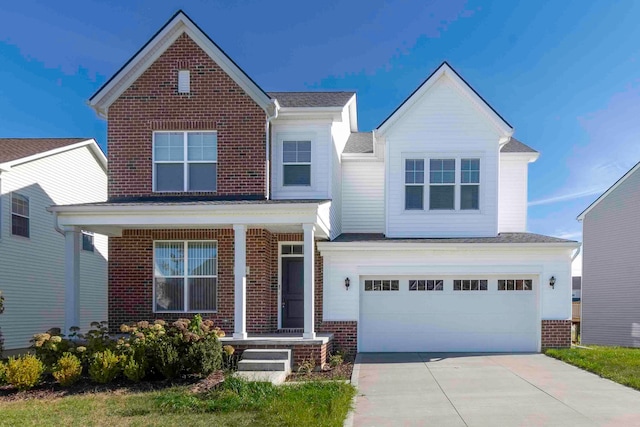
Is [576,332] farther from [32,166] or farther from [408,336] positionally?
[32,166]

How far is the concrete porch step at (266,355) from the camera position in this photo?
11773 millimetres

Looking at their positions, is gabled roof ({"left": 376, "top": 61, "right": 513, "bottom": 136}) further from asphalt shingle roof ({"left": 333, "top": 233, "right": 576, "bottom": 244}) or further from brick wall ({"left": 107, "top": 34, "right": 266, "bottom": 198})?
brick wall ({"left": 107, "top": 34, "right": 266, "bottom": 198})

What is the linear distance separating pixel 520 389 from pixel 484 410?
1.75 meters

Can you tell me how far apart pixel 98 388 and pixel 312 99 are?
9.20 metres

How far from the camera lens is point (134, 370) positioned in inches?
412

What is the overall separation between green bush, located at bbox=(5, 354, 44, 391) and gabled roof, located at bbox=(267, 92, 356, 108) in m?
8.47

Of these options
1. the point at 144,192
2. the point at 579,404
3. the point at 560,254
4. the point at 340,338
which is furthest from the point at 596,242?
the point at 144,192

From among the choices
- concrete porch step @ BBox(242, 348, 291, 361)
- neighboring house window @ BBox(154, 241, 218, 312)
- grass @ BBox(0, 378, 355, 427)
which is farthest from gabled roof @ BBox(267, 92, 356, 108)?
grass @ BBox(0, 378, 355, 427)

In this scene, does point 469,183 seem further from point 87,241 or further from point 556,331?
point 87,241

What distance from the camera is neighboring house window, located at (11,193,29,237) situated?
52.9ft

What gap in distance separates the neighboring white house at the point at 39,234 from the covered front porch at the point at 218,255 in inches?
160

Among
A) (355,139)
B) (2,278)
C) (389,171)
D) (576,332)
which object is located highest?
(355,139)

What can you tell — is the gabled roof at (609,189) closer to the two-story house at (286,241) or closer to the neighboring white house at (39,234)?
the two-story house at (286,241)

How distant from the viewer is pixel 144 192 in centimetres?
1402
